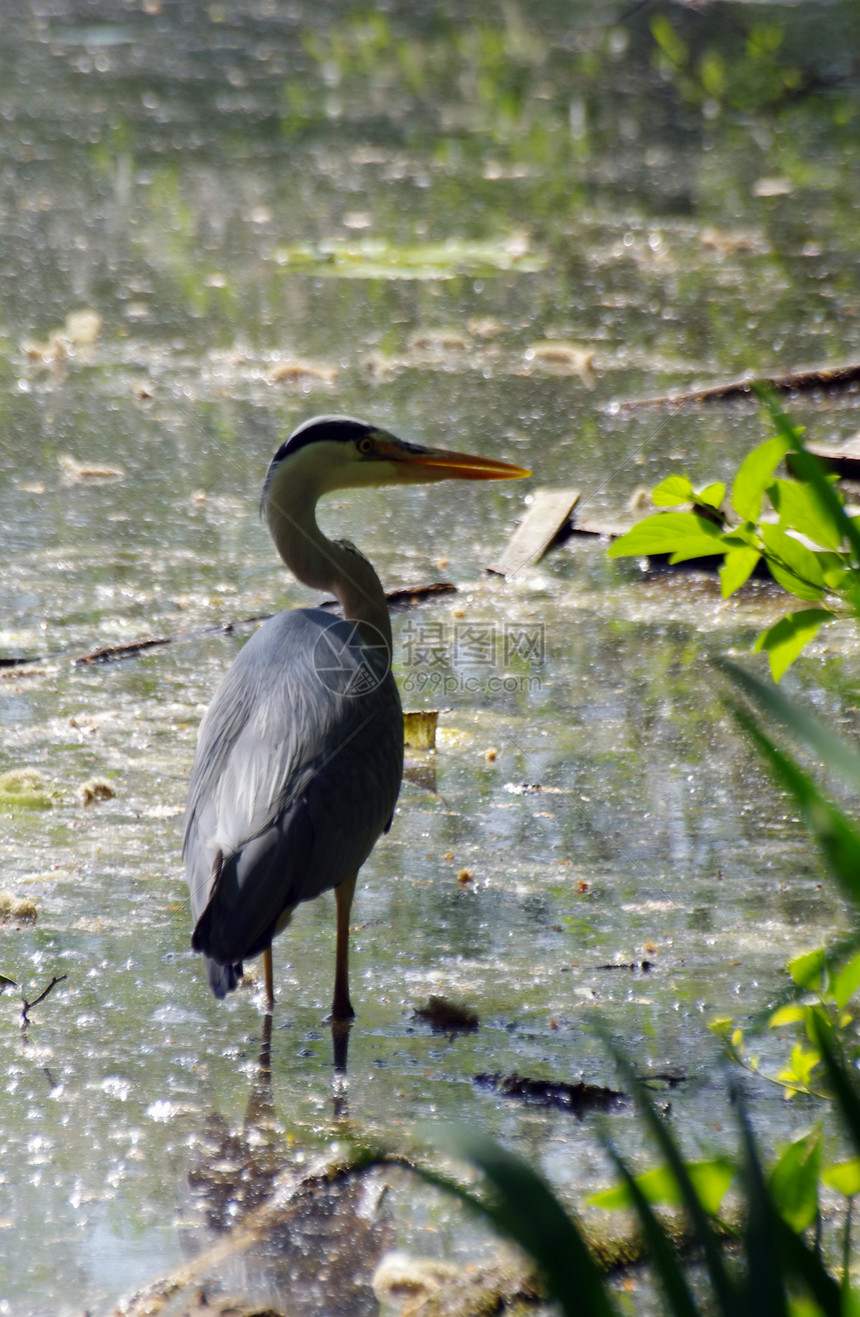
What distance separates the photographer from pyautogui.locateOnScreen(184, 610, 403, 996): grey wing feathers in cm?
306

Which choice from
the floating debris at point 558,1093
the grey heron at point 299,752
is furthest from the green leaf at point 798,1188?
the grey heron at point 299,752

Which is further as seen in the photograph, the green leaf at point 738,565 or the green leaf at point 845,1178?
the green leaf at point 738,565

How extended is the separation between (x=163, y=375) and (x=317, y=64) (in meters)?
8.06

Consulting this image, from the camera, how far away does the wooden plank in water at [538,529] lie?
583cm

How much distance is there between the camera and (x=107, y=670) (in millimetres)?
5066

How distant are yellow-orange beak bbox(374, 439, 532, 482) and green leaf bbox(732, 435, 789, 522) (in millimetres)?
2211

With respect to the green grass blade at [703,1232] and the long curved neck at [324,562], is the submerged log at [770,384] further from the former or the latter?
the green grass blade at [703,1232]

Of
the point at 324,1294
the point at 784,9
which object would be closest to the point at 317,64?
the point at 784,9

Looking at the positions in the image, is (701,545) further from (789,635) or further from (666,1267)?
(666,1267)

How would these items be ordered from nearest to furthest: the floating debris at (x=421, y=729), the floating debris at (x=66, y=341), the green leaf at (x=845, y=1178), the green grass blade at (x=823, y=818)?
1. the green grass blade at (x=823, y=818)
2. the green leaf at (x=845, y=1178)
3. the floating debris at (x=421, y=729)
4. the floating debris at (x=66, y=341)

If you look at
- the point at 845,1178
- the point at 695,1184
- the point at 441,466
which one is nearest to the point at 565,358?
the point at 441,466

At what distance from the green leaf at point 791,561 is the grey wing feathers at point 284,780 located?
53.2 inches

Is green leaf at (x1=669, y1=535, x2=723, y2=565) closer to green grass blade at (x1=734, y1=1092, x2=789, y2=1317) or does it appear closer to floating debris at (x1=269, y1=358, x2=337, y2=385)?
green grass blade at (x1=734, y1=1092, x2=789, y2=1317)

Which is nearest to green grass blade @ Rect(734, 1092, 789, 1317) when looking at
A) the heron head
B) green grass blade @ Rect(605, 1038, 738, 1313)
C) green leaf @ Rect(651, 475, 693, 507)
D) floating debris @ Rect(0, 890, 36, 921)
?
green grass blade @ Rect(605, 1038, 738, 1313)
